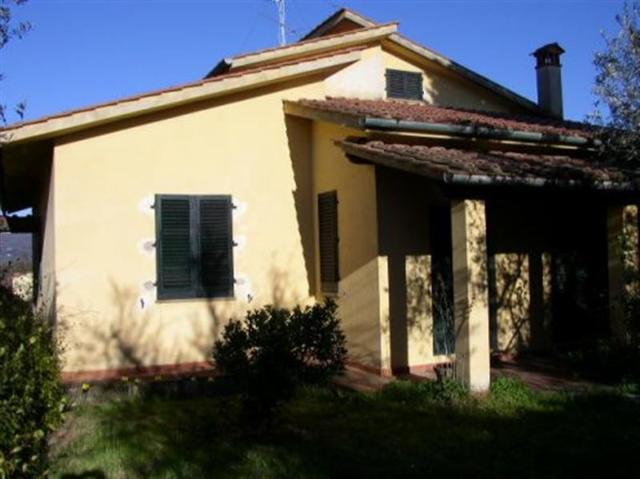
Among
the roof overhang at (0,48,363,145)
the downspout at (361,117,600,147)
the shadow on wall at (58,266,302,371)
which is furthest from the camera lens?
the shadow on wall at (58,266,302,371)

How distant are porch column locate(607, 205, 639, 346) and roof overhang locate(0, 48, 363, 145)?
484 cm

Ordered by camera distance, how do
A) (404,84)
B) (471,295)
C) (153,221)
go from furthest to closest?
(404,84) < (153,221) < (471,295)

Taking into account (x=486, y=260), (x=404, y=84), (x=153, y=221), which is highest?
(x=404, y=84)

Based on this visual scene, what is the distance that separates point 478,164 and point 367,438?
11.5ft

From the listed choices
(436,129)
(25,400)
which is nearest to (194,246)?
(436,129)

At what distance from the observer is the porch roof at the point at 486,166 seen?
757cm

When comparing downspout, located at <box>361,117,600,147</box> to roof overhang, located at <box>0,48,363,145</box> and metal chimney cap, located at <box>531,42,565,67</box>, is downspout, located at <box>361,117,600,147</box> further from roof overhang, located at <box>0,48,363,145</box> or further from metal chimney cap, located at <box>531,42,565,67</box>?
metal chimney cap, located at <box>531,42,565,67</box>

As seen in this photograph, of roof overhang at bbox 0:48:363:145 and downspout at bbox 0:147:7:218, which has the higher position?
roof overhang at bbox 0:48:363:145

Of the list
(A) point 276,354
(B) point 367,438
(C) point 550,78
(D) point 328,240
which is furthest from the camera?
(C) point 550,78

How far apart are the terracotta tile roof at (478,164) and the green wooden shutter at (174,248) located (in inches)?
99.7

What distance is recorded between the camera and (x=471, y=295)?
7.86 m

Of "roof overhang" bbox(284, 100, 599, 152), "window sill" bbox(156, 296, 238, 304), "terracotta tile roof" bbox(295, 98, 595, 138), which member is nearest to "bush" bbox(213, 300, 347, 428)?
"roof overhang" bbox(284, 100, 599, 152)

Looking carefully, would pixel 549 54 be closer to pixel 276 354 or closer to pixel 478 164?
pixel 478 164

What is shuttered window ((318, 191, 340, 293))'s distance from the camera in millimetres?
10203
